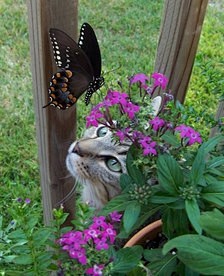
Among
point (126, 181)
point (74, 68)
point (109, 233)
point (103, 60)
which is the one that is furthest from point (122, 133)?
point (103, 60)

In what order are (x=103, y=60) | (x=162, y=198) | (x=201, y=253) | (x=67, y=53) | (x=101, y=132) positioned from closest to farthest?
(x=201, y=253) → (x=162, y=198) → (x=67, y=53) → (x=101, y=132) → (x=103, y=60)

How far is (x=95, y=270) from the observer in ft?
3.43

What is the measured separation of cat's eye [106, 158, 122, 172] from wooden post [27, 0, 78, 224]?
146 mm

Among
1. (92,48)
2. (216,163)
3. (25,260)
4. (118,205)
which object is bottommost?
(25,260)

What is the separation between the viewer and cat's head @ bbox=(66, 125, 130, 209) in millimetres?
1724

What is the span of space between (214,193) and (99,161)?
67cm

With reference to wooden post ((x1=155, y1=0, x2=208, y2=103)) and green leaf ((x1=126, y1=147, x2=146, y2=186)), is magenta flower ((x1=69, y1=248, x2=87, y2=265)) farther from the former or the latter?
wooden post ((x1=155, y1=0, x2=208, y2=103))

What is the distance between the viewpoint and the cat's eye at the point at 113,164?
1.72 meters

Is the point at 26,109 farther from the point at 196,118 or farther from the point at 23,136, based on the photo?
the point at 196,118

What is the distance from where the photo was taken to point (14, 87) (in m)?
3.11

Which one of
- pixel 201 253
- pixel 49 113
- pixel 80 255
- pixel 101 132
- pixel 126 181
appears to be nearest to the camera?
pixel 201 253

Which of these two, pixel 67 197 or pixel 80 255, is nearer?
pixel 80 255

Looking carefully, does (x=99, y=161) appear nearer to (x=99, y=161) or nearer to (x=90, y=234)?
(x=99, y=161)

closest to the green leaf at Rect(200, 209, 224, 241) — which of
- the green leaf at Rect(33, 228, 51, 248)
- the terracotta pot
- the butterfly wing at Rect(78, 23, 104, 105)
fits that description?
the green leaf at Rect(33, 228, 51, 248)
